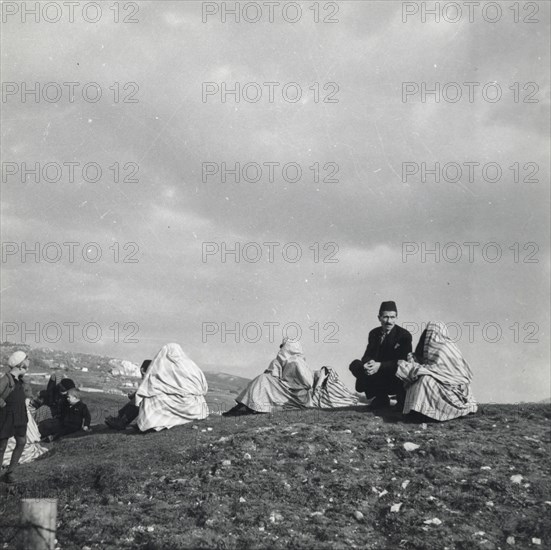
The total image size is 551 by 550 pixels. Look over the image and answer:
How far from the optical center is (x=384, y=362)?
10.9 metres

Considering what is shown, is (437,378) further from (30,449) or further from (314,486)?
(30,449)

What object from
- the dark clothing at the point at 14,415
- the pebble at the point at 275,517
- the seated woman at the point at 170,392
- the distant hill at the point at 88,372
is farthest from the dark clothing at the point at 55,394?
the distant hill at the point at 88,372

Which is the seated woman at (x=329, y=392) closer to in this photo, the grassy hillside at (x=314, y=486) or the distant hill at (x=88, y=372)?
the grassy hillside at (x=314, y=486)

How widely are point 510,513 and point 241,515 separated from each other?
293cm

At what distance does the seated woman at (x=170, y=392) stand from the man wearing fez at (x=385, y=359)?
313cm

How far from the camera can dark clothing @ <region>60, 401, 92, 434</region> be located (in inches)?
485

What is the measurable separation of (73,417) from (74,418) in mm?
30

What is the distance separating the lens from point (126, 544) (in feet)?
21.4

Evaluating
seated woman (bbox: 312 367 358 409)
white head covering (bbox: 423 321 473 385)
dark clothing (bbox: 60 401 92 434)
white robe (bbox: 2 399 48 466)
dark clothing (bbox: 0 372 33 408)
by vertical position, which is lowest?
white robe (bbox: 2 399 48 466)

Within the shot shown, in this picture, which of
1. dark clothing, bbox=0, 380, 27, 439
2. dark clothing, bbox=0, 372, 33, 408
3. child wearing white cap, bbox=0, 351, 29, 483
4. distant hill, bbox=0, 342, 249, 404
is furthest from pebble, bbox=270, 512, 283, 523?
distant hill, bbox=0, 342, 249, 404

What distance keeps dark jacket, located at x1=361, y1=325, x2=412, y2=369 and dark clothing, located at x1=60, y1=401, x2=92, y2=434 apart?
576cm

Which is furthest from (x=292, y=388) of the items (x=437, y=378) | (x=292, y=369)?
(x=437, y=378)

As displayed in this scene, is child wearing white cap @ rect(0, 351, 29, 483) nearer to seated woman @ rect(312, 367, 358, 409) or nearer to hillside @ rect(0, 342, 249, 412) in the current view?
seated woman @ rect(312, 367, 358, 409)

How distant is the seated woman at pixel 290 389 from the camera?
11.9m
